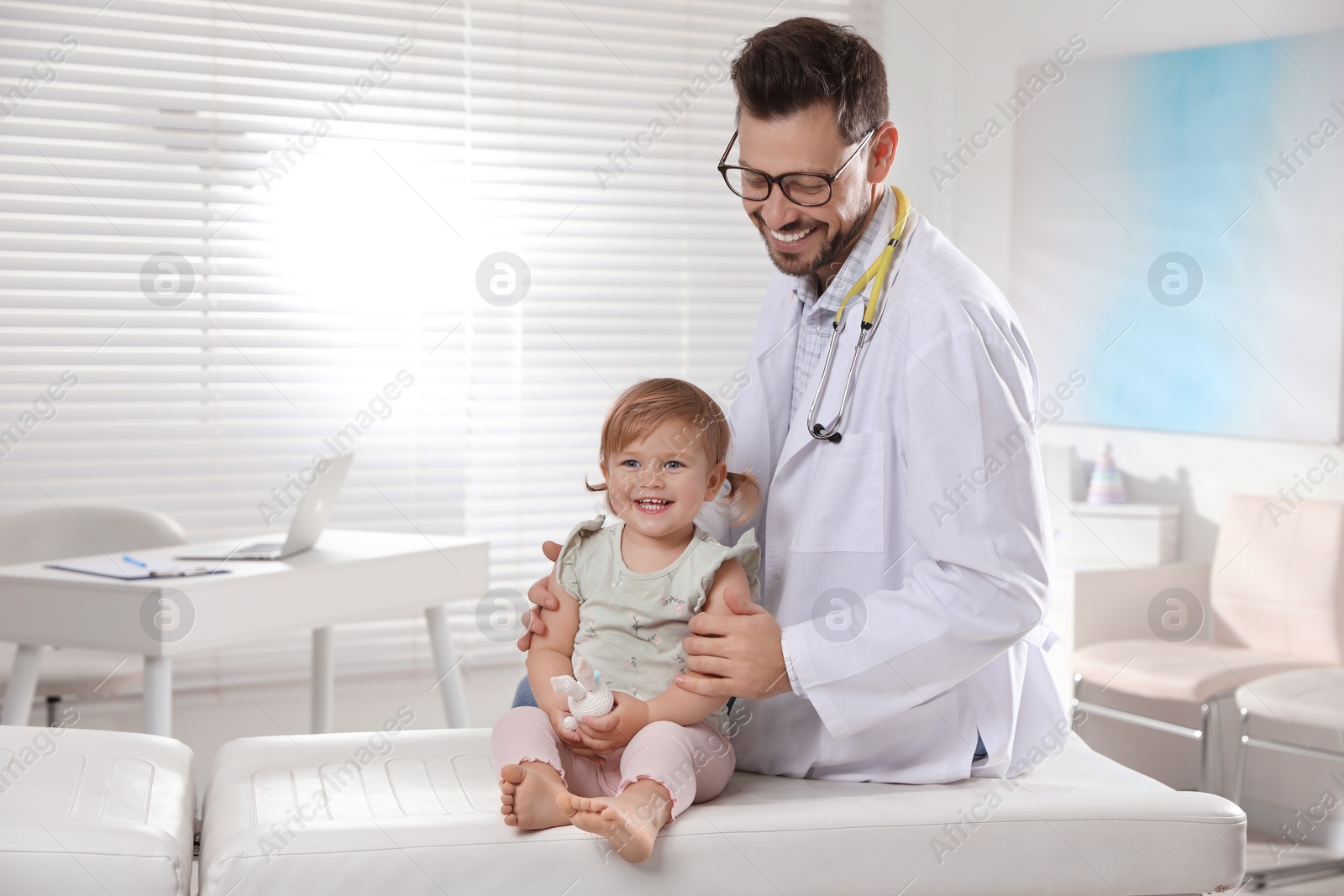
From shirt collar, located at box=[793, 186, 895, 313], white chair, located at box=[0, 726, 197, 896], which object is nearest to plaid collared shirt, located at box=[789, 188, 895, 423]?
shirt collar, located at box=[793, 186, 895, 313]

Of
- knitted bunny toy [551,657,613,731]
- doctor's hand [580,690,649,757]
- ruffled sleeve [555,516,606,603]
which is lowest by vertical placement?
doctor's hand [580,690,649,757]

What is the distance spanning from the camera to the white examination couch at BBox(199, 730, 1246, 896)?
1.24 m

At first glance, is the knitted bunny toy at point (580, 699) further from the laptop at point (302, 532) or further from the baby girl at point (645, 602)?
the laptop at point (302, 532)

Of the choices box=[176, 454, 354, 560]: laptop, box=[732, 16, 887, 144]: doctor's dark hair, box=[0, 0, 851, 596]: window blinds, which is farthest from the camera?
box=[0, 0, 851, 596]: window blinds

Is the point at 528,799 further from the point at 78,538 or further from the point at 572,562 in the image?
the point at 78,538

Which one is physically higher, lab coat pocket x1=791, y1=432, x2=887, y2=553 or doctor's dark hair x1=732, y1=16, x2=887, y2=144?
doctor's dark hair x1=732, y1=16, x2=887, y2=144

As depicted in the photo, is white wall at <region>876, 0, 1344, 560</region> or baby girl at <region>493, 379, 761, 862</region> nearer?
baby girl at <region>493, 379, 761, 862</region>

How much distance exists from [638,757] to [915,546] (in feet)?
1.38

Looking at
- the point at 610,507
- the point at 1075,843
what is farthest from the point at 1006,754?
the point at 610,507

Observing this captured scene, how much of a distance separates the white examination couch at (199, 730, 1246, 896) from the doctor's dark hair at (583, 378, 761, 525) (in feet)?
1.41

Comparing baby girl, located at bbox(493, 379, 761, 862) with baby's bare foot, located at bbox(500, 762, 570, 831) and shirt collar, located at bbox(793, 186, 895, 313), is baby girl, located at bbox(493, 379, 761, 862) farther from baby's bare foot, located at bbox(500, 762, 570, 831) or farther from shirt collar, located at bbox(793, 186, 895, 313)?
shirt collar, located at bbox(793, 186, 895, 313)

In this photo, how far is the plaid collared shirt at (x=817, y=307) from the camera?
158cm

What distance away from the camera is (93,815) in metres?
1.30

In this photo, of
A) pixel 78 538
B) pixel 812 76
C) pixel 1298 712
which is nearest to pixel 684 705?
pixel 812 76
